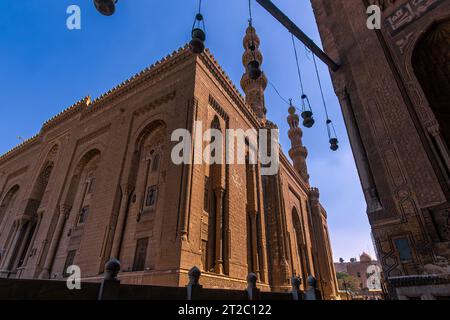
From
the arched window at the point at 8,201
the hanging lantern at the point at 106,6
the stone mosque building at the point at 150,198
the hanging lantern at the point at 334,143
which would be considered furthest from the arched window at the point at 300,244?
the arched window at the point at 8,201

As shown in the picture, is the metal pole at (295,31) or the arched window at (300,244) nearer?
the metal pole at (295,31)

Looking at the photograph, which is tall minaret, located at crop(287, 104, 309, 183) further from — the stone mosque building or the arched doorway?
the arched doorway

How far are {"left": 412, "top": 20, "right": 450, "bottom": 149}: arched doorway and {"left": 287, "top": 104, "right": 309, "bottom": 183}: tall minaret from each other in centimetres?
2111

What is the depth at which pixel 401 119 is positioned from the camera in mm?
5301

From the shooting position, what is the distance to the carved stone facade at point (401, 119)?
14.9 feet

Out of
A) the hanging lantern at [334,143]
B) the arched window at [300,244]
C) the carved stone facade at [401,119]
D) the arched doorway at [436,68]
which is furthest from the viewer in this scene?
the arched window at [300,244]

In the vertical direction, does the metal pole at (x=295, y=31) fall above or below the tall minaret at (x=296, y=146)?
below

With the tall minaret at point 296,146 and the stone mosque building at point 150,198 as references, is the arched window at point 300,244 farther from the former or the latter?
the tall minaret at point 296,146

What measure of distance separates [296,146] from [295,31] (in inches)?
872

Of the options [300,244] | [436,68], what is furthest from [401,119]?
[300,244]

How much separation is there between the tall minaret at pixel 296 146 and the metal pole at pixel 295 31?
68.8ft

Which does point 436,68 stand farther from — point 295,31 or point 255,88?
point 255,88

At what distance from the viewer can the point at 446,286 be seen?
394cm
